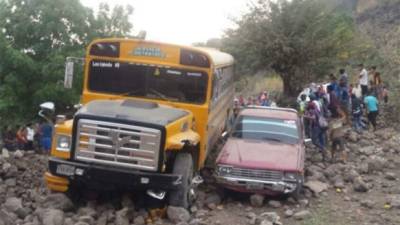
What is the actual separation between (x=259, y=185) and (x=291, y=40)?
12366mm

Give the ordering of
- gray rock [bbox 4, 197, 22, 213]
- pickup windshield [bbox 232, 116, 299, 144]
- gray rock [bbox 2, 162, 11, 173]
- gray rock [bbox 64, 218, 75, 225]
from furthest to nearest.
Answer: pickup windshield [bbox 232, 116, 299, 144]
gray rock [bbox 2, 162, 11, 173]
gray rock [bbox 4, 197, 22, 213]
gray rock [bbox 64, 218, 75, 225]

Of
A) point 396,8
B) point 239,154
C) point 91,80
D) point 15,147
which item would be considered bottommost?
point 15,147

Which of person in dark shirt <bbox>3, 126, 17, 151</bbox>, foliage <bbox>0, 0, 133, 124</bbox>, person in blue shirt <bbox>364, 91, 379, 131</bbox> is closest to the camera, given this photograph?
person in dark shirt <bbox>3, 126, 17, 151</bbox>

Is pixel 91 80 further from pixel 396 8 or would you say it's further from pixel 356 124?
pixel 396 8

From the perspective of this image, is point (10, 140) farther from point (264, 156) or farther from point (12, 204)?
point (264, 156)

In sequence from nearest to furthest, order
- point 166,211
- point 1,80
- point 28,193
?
point 166,211, point 28,193, point 1,80

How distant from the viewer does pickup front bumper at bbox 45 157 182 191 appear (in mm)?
8250

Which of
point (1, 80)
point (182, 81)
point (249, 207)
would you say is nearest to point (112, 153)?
point (182, 81)

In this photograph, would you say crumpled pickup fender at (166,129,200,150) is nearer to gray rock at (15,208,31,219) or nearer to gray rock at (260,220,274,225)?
gray rock at (260,220,274,225)

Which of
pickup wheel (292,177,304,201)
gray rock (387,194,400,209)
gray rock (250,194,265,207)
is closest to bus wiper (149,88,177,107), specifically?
gray rock (250,194,265,207)

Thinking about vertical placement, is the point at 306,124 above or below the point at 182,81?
below

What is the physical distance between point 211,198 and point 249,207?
29.4 inches

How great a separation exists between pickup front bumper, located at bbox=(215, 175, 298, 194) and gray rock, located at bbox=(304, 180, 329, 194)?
42.2 inches

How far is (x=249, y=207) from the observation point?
9852 millimetres
